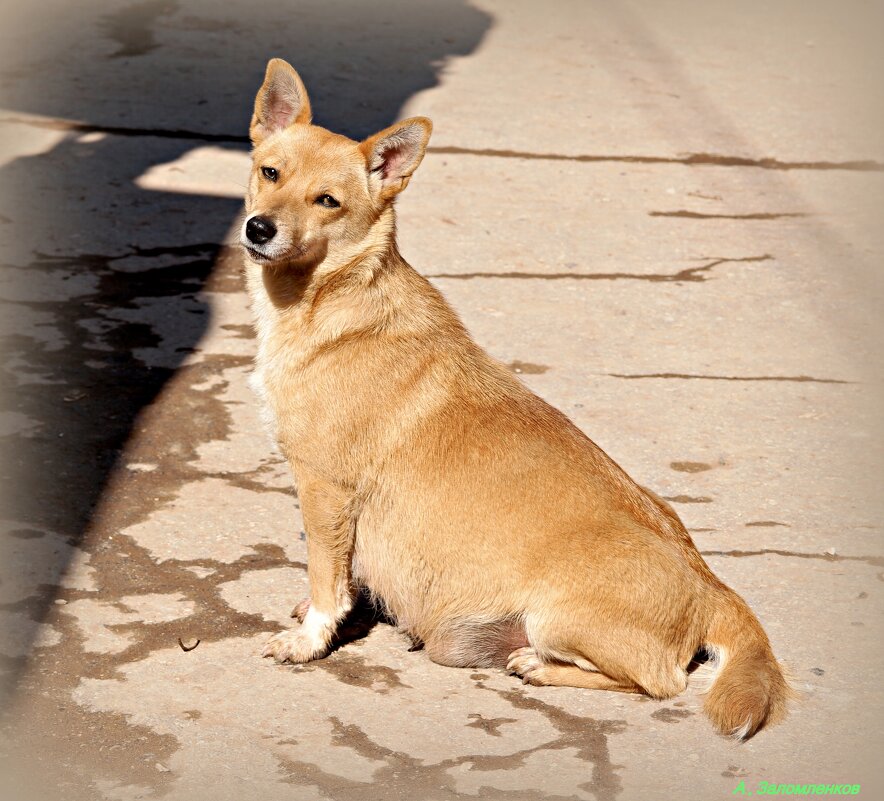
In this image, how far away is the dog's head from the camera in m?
Result: 3.98

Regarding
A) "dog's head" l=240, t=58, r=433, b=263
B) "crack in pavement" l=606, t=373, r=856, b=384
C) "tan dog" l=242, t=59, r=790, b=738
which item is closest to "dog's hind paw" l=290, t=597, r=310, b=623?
"tan dog" l=242, t=59, r=790, b=738

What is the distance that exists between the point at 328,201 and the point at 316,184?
0.07 m

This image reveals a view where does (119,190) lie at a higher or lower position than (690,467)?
higher

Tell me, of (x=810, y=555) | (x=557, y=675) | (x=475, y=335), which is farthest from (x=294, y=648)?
(x=475, y=335)

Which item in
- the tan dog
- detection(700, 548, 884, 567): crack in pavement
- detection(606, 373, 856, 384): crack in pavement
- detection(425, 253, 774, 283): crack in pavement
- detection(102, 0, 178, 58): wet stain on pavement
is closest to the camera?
the tan dog

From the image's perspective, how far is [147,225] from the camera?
289 inches

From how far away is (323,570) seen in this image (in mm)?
4016

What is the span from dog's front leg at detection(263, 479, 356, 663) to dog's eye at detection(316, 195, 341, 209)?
91 centimetres

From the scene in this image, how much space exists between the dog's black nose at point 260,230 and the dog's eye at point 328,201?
213 millimetres

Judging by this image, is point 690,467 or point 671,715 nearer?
point 671,715

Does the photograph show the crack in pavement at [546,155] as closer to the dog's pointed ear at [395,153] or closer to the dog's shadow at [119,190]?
the dog's shadow at [119,190]

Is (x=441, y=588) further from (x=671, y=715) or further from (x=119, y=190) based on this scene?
(x=119, y=190)

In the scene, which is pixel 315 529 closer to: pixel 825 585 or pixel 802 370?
pixel 825 585

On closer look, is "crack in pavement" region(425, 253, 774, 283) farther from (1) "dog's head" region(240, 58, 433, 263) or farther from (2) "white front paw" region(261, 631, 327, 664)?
(2) "white front paw" region(261, 631, 327, 664)
